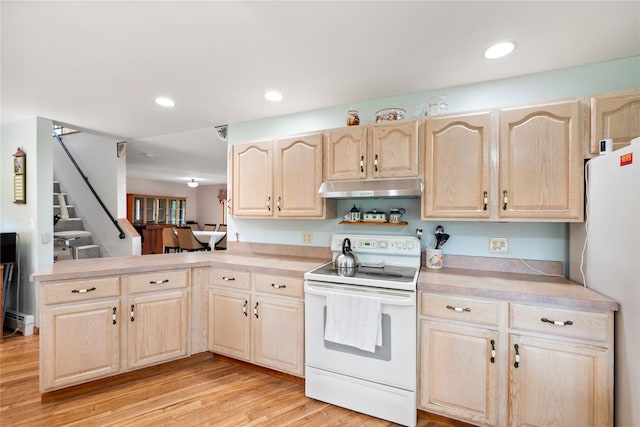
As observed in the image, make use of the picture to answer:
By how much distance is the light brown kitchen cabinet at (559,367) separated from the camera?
4.84 ft

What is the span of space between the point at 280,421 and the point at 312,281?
88 cm

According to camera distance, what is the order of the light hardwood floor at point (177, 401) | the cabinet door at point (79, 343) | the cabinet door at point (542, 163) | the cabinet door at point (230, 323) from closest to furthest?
the cabinet door at point (542, 163) → the light hardwood floor at point (177, 401) → the cabinet door at point (79, 343) → the cabinet door at point (230, 323)

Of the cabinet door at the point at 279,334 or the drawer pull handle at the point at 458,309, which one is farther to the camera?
the cabinet door at the point at 279,334

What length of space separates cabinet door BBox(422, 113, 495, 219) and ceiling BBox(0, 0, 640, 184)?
1.32 feet

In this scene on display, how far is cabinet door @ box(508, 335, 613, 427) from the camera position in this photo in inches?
58.3

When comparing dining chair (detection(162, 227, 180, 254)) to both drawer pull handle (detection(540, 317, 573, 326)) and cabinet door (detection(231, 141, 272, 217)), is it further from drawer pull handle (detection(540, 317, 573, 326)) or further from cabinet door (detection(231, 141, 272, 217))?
drawer pull handle (detection(540, 317, 573, 326))

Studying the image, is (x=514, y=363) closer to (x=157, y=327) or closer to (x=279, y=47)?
(x=279, y=47)

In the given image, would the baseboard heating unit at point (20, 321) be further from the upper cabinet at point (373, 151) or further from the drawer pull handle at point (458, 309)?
the drawer pull handle at point (458, 309)

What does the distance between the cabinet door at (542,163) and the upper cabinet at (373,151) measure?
0.57 m

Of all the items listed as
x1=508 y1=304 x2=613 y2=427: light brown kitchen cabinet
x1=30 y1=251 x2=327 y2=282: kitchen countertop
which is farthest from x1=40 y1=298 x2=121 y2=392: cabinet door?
x1=508 y1=304 x2=613 y2=427: light brown kitchen cabinet

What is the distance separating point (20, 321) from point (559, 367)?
484 cm

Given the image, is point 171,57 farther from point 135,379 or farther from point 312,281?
point 135,379

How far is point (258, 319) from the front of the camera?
2375 millimetres

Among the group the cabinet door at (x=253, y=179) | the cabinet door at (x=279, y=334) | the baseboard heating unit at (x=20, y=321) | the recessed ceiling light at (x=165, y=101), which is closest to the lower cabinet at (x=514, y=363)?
the cabinet door at (x=279, y=334)
